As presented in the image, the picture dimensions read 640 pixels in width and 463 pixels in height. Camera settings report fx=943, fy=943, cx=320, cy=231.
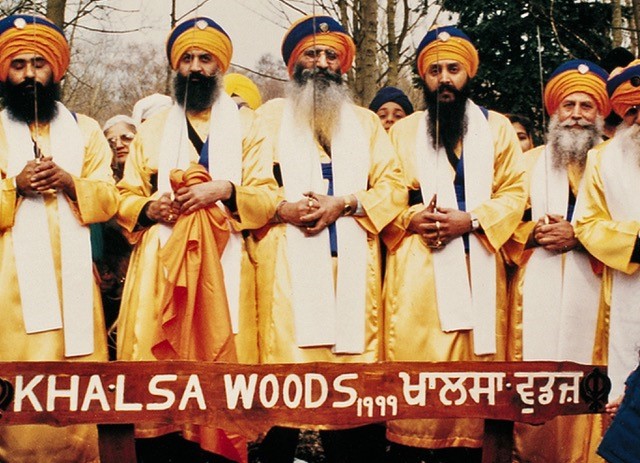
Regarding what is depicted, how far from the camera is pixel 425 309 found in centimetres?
514

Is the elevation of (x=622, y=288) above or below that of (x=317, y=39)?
below

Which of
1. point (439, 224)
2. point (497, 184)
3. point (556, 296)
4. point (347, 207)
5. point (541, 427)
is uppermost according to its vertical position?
point (497, 184)

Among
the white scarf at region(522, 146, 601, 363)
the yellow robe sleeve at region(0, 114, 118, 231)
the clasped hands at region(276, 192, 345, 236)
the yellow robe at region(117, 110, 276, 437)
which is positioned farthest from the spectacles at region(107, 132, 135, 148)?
the white scarf at region(522, 146, 601, 363)

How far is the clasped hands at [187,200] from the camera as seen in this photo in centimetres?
489

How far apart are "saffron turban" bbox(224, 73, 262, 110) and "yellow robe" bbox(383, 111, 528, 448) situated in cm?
233

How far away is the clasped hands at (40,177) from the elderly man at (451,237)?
180 centimetres

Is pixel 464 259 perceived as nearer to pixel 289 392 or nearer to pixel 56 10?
pixel 289 392

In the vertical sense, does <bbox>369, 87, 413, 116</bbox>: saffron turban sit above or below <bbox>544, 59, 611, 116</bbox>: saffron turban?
above

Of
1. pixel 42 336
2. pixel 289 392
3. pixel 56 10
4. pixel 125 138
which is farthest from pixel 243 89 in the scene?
pixel 289 392

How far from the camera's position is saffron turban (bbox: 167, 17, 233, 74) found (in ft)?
17.5

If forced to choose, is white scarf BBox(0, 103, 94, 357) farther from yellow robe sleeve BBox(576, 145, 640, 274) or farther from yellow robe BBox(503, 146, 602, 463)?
yellow robe sleeve BBox(576, 145, 640, 274)

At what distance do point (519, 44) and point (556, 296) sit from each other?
811 centimetres

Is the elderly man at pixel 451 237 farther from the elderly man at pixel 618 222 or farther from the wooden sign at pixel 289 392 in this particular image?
the wooden sign at pixel 289 392

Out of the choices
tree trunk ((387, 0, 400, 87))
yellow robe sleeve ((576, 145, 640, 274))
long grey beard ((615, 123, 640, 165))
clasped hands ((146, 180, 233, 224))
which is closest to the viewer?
yellow robe sleeve ((576, 145, 640, 274))
